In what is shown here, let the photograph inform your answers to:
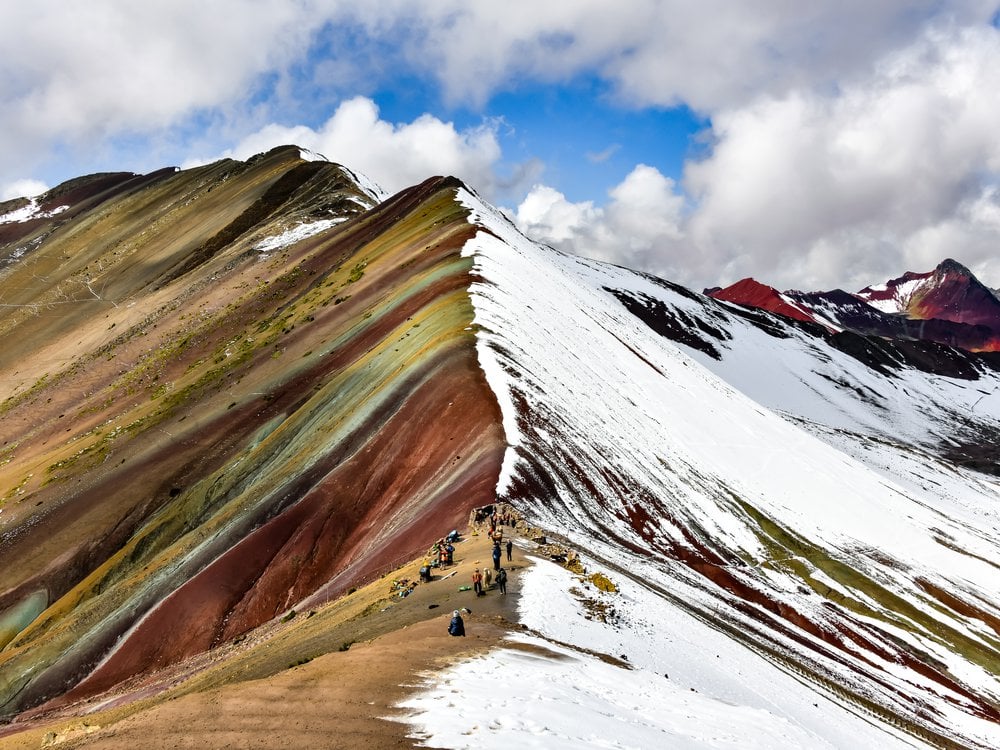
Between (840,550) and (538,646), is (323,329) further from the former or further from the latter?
(538,646)

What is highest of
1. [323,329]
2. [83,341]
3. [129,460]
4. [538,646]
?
[83,341]

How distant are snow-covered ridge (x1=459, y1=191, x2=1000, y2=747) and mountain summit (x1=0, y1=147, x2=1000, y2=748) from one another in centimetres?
29

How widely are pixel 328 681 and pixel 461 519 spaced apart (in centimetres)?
1476

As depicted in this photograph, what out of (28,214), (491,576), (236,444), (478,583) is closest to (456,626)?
(478,583)

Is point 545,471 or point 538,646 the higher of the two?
point 545,471

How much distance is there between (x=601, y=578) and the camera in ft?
79.2

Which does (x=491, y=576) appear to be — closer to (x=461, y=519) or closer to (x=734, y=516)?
(x=461, y=519)

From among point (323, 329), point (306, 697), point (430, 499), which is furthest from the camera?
point (323, 329)

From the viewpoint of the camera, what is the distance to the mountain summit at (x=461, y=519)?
2181cm

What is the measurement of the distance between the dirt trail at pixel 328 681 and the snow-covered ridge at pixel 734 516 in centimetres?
900

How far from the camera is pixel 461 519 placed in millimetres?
29797

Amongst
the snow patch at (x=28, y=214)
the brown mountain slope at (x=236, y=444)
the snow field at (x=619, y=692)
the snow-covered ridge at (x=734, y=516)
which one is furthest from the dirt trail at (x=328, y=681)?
the snow patch at (x=28, y=214)

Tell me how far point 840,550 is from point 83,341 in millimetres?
105849

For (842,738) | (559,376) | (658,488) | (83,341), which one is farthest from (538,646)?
(83,341)
